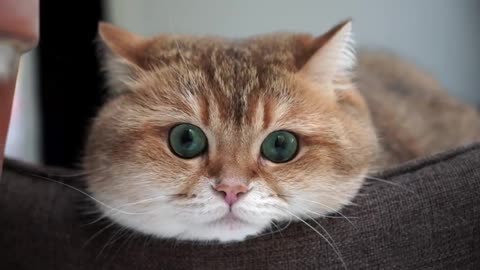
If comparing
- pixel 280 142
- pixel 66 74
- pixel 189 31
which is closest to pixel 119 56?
pixel 280 142

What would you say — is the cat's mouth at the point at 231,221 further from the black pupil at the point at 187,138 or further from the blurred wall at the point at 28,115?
the blurred wall at the point at 28,115

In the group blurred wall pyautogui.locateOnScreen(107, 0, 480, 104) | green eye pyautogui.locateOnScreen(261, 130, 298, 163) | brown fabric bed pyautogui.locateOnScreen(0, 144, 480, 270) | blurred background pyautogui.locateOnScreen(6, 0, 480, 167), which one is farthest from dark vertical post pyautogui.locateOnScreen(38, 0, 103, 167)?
green eye pyautogui.locateOnScreen(261, 130, 298, 163)

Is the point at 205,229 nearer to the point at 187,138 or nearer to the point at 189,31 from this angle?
the point at 187,138

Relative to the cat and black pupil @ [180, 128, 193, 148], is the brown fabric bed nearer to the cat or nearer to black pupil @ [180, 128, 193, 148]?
the cat

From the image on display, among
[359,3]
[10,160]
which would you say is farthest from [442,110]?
[10,160]

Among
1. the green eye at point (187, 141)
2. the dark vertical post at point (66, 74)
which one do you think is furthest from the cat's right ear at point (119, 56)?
the dark vertical post at point (66, 74)

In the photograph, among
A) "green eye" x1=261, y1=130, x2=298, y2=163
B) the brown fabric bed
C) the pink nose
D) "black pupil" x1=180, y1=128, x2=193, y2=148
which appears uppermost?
"black pupil" x1=180, y1=128, x2=193, y2=148
